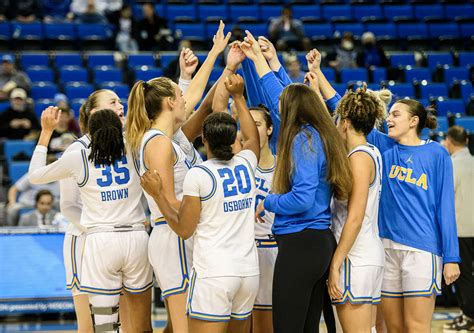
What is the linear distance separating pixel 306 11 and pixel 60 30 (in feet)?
16.3

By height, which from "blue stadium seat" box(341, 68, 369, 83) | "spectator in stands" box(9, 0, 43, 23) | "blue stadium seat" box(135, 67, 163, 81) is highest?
"spectator in stands" box(9, 0, 43, 23)

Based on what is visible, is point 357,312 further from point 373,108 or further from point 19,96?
point 19,96

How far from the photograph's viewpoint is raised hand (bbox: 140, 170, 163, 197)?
425 centimetres

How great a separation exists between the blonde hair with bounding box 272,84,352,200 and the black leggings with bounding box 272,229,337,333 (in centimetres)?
29

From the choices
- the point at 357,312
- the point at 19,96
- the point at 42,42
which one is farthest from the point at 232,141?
the point at 42,42

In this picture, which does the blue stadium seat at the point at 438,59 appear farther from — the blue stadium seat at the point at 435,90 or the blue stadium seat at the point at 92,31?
the blue stadium seat at the point at 92,31

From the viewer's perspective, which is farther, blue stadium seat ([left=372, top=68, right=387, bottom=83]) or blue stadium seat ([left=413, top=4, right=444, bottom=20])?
blue stadium seat ([left=413, top=4, right=444, bottom=20])

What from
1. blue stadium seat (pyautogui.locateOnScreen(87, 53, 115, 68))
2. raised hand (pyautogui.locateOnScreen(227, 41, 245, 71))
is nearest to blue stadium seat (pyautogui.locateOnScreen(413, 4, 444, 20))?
Answer: blue stadium seat (pyautogui.locateOnScreen(87, 53, 115, 68))

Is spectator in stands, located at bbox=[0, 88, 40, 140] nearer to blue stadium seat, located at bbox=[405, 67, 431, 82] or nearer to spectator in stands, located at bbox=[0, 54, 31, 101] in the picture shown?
spectator in stands, located at bbox=[0, 54, 31, 101]

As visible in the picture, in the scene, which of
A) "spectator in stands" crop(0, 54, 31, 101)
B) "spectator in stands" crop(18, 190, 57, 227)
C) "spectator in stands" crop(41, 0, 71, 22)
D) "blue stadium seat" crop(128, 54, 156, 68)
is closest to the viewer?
"spectator in stands" crop(18, 190, 57, 227)

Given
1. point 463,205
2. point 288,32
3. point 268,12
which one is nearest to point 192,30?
point 288,32

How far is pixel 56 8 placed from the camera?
52.2 feet

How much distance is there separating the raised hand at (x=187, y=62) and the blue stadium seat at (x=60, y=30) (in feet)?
30.3

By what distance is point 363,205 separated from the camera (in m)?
4.38
